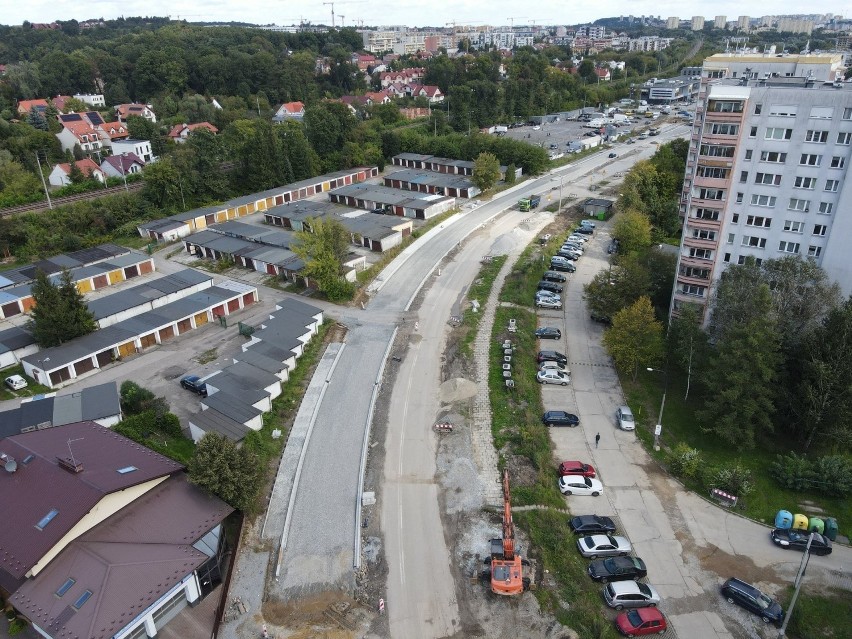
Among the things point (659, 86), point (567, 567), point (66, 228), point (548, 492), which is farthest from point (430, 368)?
point (659, 86)

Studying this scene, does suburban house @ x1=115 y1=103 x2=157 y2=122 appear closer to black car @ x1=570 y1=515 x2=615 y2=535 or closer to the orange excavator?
the orange excavator

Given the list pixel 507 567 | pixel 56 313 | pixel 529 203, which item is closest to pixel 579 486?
pixel 507 567

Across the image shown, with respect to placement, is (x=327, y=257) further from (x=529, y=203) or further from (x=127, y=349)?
(x=529, y=203)

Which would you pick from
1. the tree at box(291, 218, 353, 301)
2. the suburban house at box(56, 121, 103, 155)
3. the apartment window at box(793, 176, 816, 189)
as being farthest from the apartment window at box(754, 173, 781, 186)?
the suburban house at box(56, 121, 103, 155)

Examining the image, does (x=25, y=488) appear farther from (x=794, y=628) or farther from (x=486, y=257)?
(x=486, y=257)

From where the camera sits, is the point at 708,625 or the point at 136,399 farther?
the point at 136,399
